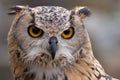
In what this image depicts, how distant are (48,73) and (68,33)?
1.08 feet

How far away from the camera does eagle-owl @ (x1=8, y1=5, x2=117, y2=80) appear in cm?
419

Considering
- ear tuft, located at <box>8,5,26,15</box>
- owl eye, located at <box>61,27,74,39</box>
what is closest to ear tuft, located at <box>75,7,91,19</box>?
owl eye, located at <box>61,27,74,39</box>

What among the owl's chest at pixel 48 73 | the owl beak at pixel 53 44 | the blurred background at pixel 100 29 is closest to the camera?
the owl beak at pixel 53 44

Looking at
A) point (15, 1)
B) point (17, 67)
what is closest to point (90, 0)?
point (15, 1)

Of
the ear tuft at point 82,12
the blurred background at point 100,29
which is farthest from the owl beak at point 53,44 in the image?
the blurred background at point 100,29

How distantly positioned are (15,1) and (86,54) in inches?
221

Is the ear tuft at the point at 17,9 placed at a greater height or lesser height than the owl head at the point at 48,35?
greater

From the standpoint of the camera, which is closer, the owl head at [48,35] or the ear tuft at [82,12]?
the owl head at [48,35]

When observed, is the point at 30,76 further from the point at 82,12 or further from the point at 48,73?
the point at 82,12

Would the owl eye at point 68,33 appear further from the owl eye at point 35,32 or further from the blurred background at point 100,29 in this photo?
the blurred background at point 100,29

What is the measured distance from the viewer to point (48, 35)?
13.7 feet

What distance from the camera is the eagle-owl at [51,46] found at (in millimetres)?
4191

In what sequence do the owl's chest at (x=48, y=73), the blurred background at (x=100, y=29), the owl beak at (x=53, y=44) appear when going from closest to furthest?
the owl beak at (x=53, y=44), the owl's chest at (x=48, y=73), the blurred background at (x=100, y=29)

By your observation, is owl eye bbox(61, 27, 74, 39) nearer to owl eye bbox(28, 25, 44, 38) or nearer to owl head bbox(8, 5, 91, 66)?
owl head bbox(8, 5, 91, 66)
